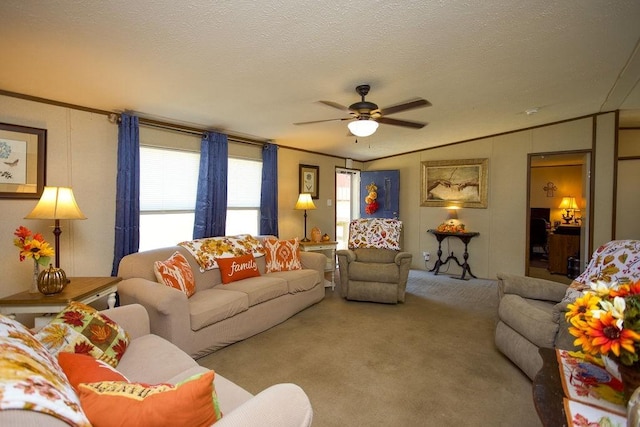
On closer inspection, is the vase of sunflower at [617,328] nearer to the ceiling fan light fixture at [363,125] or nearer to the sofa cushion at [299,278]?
the ceiling fan light fixture at [363,125]

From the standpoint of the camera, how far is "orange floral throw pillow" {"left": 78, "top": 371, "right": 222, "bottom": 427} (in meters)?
0.85

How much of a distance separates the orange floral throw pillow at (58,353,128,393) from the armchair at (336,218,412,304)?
3233 mm

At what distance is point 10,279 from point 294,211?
3481 mm

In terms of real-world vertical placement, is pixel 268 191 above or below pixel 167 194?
above

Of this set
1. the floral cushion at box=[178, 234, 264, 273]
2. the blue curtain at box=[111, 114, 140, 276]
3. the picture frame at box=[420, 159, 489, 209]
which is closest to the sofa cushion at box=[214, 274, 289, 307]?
the floral cushion at box=[178, 234, 264, 273]

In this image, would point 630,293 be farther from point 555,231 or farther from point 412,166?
point 555,231

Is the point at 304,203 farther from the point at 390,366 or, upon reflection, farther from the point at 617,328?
the point at 617,328

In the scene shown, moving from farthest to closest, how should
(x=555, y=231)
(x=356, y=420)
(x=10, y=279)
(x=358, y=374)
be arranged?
1. (x=555, y=231)
2. (x=10, y=279)
3. (x=358, y=374)
4. (x=356, y=420)

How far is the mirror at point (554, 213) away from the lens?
5.97 metres

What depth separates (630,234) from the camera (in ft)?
15.9

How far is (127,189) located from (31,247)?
1047mm

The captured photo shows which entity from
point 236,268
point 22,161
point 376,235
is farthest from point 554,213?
point 22,161

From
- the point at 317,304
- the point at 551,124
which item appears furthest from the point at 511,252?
the point at 317,304

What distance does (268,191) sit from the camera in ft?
15.3
